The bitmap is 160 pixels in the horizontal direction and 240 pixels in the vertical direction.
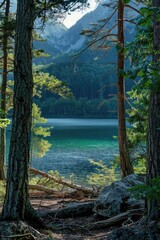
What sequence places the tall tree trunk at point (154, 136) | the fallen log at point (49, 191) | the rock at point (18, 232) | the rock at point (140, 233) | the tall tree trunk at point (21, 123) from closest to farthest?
the rock at point (140, 233) < the rock at point (18, 232) < the tall tree trunk at point (154, 136) < the tall tree trunk at point (21, 123) < the fallen log at point (49, 191)

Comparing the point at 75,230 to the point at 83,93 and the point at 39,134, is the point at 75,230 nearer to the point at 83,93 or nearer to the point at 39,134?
the point at 39,134

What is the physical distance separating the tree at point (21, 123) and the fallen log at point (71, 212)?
5.02ft

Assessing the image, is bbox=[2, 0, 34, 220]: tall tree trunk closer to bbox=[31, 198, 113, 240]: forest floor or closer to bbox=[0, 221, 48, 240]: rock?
bbox=[0, 221, 48, 240]: rock

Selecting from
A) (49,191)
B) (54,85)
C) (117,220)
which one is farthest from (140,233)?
(54,85)

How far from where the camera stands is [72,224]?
544 cm

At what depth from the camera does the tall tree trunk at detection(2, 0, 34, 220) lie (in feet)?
14.3

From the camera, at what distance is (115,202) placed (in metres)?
5.75

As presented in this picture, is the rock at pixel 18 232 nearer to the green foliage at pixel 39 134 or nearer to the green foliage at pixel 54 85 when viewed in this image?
the green foliage at pixel 54 85

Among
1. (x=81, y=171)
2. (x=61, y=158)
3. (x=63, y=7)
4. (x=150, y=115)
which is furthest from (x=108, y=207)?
(x=61, y=158)

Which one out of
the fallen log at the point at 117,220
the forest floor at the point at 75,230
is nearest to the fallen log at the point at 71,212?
the forest floor at the point at 75,230

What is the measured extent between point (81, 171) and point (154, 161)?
764 inches

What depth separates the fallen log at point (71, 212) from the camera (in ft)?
19.5

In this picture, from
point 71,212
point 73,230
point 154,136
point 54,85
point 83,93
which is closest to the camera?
point 154,136

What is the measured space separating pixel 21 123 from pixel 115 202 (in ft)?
8.21
